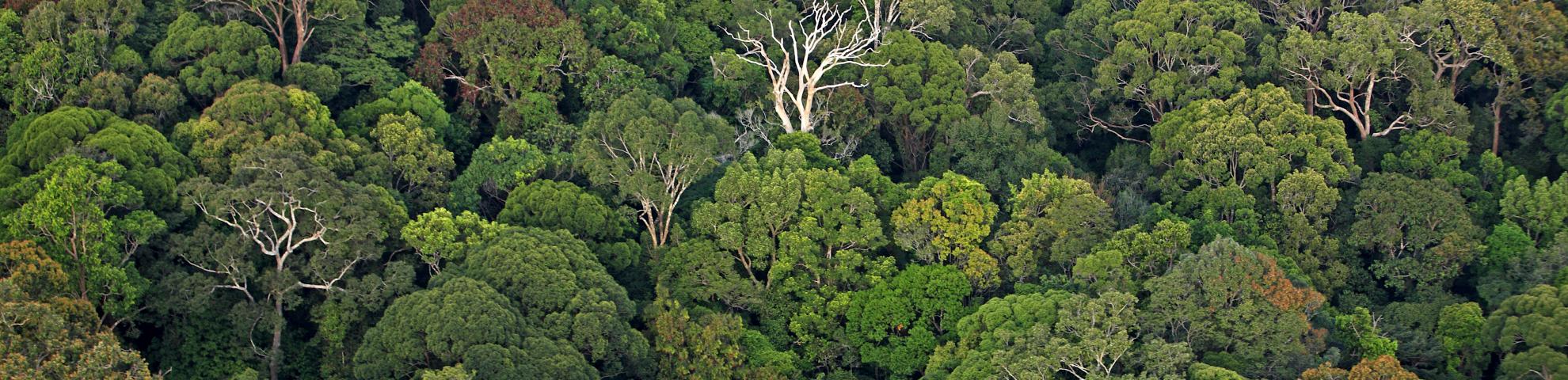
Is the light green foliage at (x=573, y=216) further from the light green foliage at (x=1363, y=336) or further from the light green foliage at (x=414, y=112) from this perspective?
the light green foliage at (x=1363, y=336)

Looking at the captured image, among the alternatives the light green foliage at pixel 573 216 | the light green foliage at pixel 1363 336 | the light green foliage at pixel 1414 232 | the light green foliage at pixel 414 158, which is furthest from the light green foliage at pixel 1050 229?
the light green foliage at pixel 414 158

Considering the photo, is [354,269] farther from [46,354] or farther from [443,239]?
[46,354]

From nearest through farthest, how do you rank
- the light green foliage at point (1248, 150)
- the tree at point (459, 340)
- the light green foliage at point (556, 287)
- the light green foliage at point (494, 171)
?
the tree at point (459, 340) < the light green foliage at point (556, 287) < the light green foliage at point (494, 171) < the light green foliage at point (1248, 150)

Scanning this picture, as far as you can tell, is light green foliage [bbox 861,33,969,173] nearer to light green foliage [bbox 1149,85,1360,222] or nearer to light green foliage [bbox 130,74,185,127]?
light green foliage [bbox 1149,85,1360,222]

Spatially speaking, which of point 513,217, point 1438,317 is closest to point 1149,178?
point 1438,317

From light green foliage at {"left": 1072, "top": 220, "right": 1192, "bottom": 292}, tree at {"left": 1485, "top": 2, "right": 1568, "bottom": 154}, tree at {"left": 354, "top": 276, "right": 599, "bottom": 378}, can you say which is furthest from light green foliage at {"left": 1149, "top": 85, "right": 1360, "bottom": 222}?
tree at {"left": 354, "top": 276, "right": 599, "bottom": 378}

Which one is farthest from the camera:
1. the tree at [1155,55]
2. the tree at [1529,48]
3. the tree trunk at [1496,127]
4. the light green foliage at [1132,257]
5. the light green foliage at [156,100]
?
the tree trunk at [1496,127]

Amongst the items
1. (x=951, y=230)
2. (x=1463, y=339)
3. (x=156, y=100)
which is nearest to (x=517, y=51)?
(x=156, y=100)

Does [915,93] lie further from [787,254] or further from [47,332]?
[47,332]
